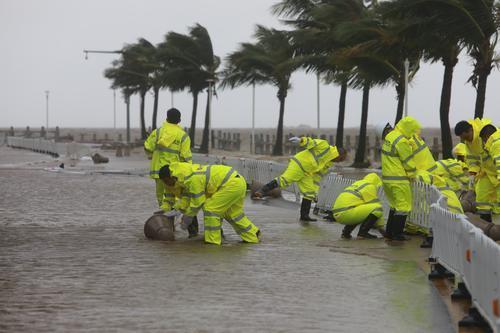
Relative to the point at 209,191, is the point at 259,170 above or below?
below

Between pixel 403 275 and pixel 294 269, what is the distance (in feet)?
3.95

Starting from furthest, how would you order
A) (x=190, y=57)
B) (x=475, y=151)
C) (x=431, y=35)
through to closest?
(x=190, y=57)
(x=431, y=35)
(x=475, y=151)

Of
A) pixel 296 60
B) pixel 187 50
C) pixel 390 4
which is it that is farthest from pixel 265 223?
pixel 187 50

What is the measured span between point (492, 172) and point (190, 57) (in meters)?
52.6

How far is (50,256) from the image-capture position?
13234 millimetres

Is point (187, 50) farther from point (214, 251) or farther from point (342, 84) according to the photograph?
point (214, 251)

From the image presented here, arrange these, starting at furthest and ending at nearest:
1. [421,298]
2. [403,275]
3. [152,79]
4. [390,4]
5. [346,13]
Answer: [152,79], [346,13], [390,4], [403,275], [421,298]

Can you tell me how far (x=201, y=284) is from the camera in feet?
35.5

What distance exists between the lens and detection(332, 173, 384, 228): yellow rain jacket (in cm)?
1539

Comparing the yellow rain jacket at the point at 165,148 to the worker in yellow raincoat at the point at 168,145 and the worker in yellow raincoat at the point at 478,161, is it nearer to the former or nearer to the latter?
the worker in yellow raincoat at the point at 168,145

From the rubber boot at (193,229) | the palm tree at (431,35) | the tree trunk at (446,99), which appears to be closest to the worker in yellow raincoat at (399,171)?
the rubber boot at (193,229)

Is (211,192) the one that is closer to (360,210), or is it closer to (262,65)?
(360,210)

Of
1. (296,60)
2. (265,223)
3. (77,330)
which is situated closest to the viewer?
(77,330)

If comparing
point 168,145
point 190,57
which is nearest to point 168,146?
point 168,145
